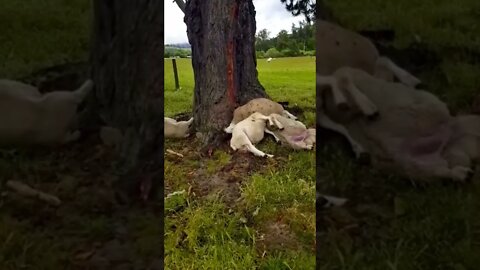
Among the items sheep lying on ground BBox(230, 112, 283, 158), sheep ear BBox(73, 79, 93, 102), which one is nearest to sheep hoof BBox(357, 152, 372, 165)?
sheep ear BBox(73, 79, 93, 102)

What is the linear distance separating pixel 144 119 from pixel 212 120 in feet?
4.66

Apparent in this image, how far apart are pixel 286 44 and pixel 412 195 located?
2.55m

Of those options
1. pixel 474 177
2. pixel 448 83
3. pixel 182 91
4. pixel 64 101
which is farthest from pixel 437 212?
pixel 182 91

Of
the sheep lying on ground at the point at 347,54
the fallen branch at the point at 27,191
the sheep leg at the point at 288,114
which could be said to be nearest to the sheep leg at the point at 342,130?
the sheep lying on ground at the point at 347,54

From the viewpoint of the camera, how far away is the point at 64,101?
4.96 feet

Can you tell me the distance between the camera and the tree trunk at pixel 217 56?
2.90 metres

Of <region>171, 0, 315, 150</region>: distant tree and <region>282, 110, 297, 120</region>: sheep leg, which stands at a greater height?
<region>171, 0, 315, 150</region>: distant tree

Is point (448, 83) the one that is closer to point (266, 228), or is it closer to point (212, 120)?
point (266, 228)

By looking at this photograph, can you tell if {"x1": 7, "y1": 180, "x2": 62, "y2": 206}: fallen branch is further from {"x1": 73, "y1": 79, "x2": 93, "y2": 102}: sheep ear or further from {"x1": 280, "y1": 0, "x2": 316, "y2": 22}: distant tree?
{"x1": 280, "y1": 0, "x2": 316, "y2": 22}: distant tree

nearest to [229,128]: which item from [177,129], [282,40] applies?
[177,129]

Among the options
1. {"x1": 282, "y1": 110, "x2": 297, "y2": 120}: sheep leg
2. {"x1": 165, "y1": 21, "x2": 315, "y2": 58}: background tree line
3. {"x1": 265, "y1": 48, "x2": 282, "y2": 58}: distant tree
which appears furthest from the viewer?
{"x1": 265, "y1": 48, "x2": 282, "y2": 58}: distant tree

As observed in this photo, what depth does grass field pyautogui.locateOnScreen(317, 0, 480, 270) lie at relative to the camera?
1522 millimetres

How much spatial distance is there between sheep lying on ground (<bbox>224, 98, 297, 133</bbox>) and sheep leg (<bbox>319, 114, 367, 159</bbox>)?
4.42 ft

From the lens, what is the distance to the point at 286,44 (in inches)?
155
